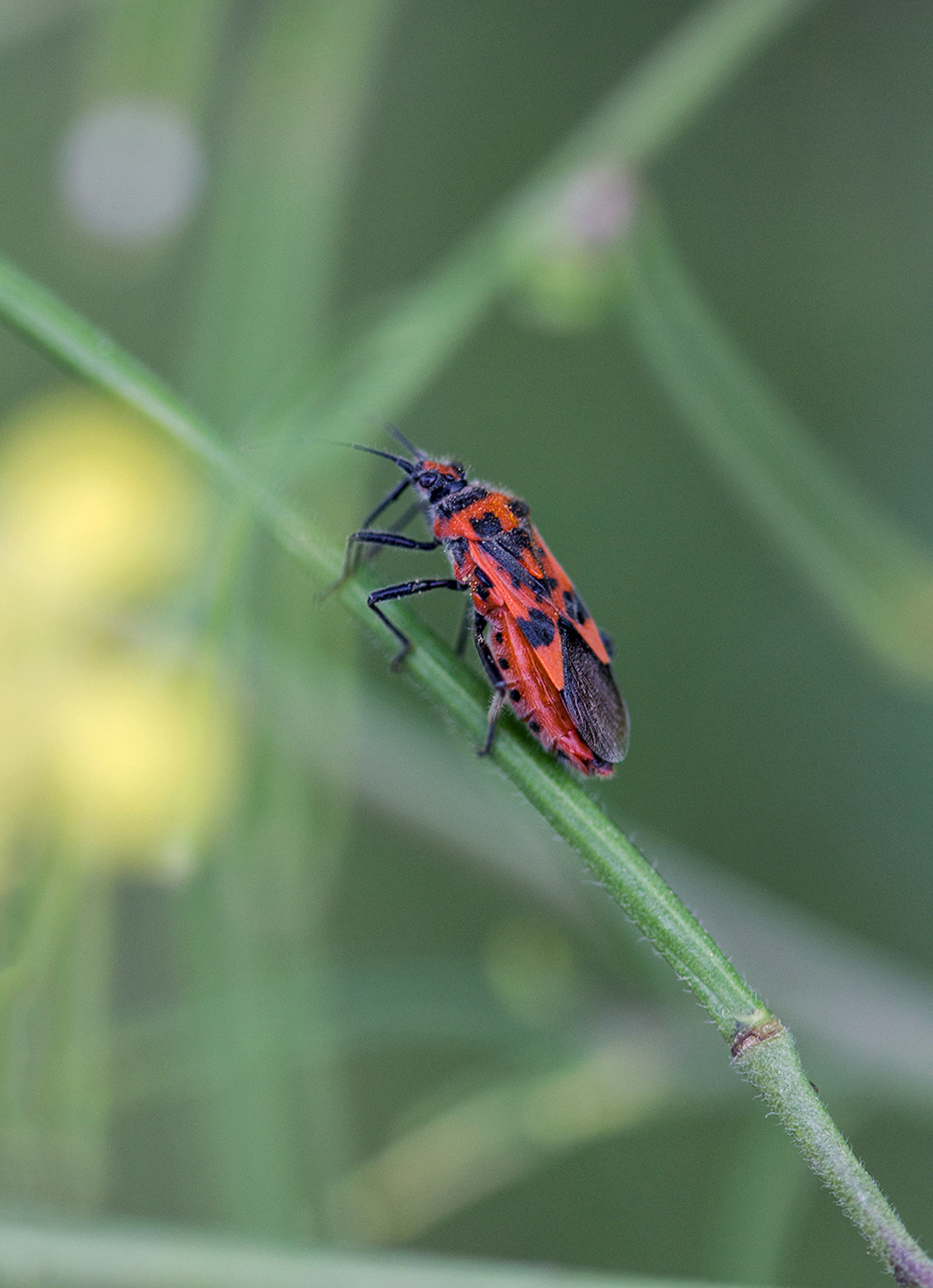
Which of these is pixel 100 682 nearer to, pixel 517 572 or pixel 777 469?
pixel 517 572

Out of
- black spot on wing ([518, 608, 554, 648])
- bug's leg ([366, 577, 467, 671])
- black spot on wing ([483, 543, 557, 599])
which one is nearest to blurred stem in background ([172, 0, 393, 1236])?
bug's leg ([366, 577, 467, 671])

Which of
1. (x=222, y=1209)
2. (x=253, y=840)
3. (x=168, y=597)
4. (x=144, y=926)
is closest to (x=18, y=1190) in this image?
(x=222, y=1209)

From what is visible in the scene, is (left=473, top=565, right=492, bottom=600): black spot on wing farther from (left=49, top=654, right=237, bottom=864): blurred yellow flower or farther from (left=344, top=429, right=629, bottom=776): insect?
(left=49, top=654, right=237, bottom=864): blurred yellow flower

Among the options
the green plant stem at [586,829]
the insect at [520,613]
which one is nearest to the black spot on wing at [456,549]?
the insect at [520,613]

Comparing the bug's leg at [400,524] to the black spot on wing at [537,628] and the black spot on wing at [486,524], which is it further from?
the black spot on wing at [537,628]

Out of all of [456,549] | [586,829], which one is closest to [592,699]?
[456,549]

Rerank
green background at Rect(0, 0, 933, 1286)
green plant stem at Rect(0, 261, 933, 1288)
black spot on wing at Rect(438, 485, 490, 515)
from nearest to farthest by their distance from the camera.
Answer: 1. green plant stem at Rect(0, 261, 933, 1288)
2. black spot on wing at Rect(438, 485, 490, 515)
3. green background at Rect(0, 0, 933, 1286)

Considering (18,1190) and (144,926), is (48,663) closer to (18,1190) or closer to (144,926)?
(18,1190)
